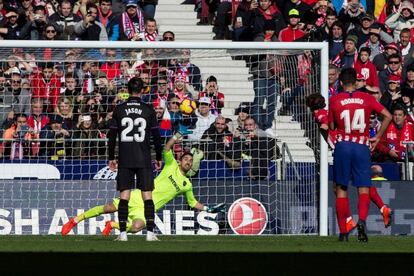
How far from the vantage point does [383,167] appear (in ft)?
72.9

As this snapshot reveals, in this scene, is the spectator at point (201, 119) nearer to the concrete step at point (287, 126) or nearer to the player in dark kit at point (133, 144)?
the concrete step at point (287, 126)

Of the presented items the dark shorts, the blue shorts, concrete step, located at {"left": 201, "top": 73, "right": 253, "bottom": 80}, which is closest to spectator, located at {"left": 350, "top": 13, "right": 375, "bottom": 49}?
concrete step, located at {"left": 201, "top": 73, "right": 253, "bottom": 80}

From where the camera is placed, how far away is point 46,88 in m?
21.1

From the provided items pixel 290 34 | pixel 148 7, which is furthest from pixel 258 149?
pixel 148 7

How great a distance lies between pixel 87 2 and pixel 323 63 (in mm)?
7293

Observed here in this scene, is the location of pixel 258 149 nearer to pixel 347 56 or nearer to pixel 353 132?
pixel 353 132

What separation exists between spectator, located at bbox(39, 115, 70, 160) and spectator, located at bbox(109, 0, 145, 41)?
3.78 meters

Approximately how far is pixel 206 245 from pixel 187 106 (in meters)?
6.35

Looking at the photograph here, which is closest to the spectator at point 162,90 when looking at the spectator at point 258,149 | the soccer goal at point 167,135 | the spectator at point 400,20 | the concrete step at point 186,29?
the soccer goal at point 167,135

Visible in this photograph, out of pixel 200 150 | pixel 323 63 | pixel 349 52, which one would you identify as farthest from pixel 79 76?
pixel 349 52

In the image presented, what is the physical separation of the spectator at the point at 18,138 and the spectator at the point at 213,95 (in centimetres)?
284

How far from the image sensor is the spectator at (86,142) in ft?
69.1

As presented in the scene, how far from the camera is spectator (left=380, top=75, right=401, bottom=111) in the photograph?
24.0 m

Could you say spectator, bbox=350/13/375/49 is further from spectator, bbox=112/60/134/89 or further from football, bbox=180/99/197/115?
spectator, bbox=112/60/134/89
